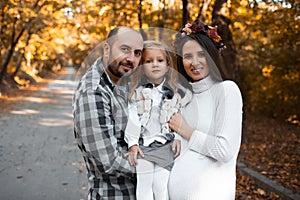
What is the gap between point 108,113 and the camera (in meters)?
1.91

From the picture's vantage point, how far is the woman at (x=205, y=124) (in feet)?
6.93

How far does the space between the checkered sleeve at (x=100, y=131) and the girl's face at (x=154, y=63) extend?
11.5 inches

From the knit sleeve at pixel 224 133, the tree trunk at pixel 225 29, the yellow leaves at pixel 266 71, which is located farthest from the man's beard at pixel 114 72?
the yellow leaves at pixel 266 71

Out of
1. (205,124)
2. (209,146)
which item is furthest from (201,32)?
(209,146)

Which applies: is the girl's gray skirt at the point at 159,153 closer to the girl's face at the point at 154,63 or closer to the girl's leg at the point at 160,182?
the girl's leg at the point at 160,182

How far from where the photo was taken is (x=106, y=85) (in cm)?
199

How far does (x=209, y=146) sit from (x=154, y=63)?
59cm

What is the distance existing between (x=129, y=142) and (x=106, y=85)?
1.13ft

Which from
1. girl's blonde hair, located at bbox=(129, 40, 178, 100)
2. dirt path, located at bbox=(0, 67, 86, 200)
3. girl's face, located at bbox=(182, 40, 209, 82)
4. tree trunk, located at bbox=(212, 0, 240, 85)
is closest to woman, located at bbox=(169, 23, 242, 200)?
girl's face, located at bbox=(182, 40, 209, 82)

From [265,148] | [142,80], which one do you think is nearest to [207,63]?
[142,80]

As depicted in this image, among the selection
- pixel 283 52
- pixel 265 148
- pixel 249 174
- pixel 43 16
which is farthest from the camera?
pixel 43 16

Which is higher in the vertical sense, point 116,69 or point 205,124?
point 116,69

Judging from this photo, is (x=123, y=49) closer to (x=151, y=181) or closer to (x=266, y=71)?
(x=151, y=181)

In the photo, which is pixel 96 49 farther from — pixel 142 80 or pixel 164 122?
pixel 164 122
